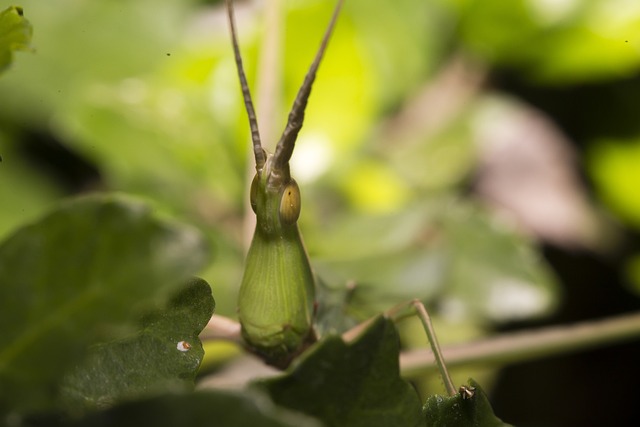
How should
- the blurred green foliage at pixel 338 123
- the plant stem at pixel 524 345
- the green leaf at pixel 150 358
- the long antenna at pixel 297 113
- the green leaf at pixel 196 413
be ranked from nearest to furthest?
the green leaf at pixel 196 413 → the green leaf at pixel 150 358 → the long antenna at pixel 297 113 → the plant stem at pixel 524 345 → the blurred green foliage at pixel 338 123

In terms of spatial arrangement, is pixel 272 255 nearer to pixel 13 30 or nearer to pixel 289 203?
pixel 289 203

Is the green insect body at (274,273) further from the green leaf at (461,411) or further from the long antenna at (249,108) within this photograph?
the green leaf at (461,411)

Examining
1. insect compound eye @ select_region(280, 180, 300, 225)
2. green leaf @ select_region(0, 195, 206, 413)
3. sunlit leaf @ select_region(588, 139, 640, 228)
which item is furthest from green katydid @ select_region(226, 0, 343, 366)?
sunlit leaf @ select_region(588, 139, 640, 228)

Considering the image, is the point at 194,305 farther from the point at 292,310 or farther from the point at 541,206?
the point at 541,206

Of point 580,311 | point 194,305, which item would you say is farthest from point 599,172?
point 194,305

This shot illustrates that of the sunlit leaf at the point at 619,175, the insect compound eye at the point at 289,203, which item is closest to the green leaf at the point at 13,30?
the insect compound eye at the point at 289,203
